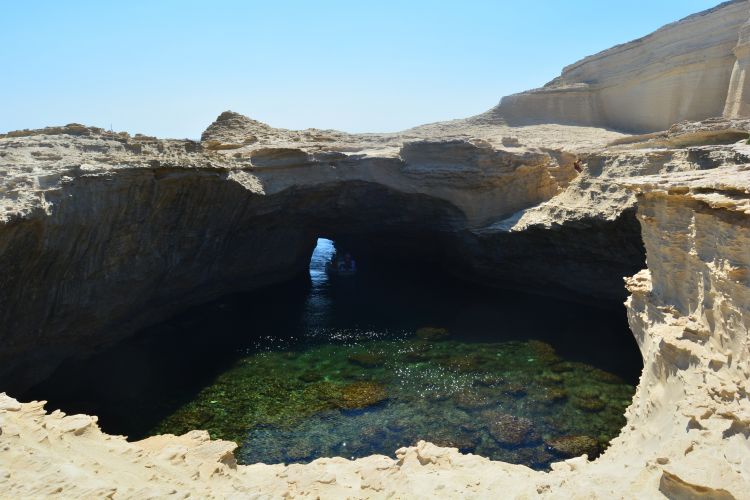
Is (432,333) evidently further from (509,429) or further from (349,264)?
(349,264)

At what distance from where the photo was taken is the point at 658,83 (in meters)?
22.2

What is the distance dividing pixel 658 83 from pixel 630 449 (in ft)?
65.9

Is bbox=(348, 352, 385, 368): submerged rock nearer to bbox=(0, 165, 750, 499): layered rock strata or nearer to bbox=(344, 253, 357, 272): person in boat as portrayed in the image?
bbox=(0, 165, 750, 499): layered rock strata

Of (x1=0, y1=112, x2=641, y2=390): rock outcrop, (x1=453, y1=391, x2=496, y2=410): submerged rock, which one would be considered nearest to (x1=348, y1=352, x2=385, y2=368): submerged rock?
(x1=453, y1=391, x2=496, y2=410): submerged rock

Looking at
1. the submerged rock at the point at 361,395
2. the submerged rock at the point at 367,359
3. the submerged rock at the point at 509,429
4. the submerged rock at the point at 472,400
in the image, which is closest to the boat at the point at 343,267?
the submerged rock at the point at 367,359

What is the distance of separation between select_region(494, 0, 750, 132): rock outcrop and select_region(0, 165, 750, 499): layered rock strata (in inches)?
567

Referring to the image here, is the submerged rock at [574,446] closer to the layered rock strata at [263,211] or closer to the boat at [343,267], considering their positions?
the layered rock strata at [263,211]

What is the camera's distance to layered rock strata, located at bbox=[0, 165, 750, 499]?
529cm

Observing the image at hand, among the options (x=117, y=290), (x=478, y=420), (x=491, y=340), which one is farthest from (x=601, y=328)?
(x=117, y=290)

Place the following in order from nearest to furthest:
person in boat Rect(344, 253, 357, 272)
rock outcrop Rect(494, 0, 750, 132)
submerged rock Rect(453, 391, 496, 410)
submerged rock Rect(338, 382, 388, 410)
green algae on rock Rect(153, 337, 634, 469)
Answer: green algae on rock Rect(153, 337, 634, 469)
submerged rock Rect(453, 391, 496, 410)
submerged rock Rect(338, 382, 388, 410)
rock outcrop Rect(494, 0, 750, 132)
person in boat Rect(344, 253, 357, 272)

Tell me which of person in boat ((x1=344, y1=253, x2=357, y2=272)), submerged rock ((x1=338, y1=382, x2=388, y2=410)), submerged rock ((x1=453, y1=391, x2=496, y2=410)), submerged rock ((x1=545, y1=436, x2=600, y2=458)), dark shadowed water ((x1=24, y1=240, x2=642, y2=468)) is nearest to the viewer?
submerged rock ((x1=545, y1=436, x2=600, y2=458))

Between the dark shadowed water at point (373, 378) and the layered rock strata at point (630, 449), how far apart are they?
2702mm

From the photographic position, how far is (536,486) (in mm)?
6176

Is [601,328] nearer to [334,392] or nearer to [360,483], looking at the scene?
[334,392]
